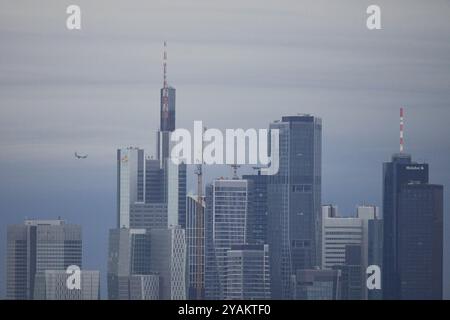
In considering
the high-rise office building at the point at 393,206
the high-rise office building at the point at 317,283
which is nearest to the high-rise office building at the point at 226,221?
the high-rise office building at the point at 317,283

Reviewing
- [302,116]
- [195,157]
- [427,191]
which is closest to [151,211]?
[195,157]

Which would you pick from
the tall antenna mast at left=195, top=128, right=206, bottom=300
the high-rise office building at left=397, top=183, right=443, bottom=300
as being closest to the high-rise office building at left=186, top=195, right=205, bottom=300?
the tall antenna mast at left=195, top=128, right=206, bottom=300

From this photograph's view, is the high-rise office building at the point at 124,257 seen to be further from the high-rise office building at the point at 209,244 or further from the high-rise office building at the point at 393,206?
the high-rise office building at the point at 393,206

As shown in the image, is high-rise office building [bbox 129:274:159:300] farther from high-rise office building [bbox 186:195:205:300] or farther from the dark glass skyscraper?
the dark glass skyscraper

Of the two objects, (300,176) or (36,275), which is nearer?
(36,275)
